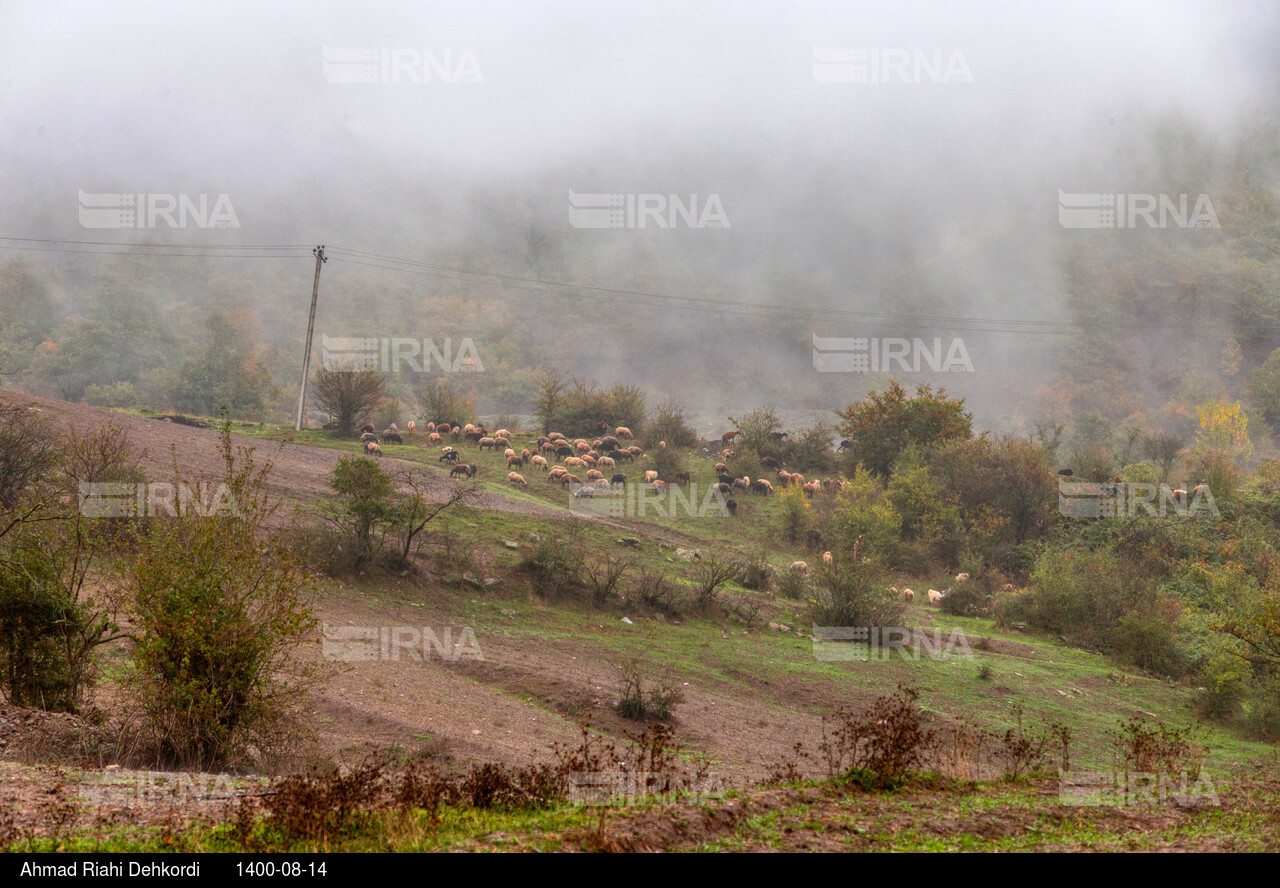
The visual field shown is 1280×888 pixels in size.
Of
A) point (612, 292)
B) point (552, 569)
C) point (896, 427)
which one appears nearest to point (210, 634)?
point (552, 569)

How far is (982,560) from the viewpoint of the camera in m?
30.8

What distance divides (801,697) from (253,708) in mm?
10116

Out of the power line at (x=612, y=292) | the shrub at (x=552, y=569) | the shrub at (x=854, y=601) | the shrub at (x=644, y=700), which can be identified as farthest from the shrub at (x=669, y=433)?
the power line at (x=612, y=292)

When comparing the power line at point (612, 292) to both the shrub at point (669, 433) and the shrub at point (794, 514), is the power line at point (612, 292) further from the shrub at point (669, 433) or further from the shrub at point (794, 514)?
the shrub at point (794, 514)

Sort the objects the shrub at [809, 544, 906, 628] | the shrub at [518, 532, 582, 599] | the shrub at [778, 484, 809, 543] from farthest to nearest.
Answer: the shrub at [778, 484, 809, 543], the shrub at [809, 544, 906, 628], the shrub at [518, 532, 582, 599]

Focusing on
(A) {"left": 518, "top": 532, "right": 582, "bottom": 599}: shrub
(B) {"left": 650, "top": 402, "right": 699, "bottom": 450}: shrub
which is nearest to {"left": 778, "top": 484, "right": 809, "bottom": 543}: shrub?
(B) {"left": 650, "top": 402, "right": 699, "bottom": 450}: shrub

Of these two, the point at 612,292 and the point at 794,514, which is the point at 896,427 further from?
the point at 612,292

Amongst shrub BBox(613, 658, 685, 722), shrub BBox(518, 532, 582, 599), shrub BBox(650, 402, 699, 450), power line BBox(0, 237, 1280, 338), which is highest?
power line BBox(0, 237, 1280, 338)

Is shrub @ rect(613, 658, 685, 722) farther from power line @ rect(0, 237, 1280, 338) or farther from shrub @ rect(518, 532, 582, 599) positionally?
power line @ rect(0, 237, 1280, 338)

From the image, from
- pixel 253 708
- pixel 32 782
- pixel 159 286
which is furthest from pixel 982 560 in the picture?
pixel 159 286

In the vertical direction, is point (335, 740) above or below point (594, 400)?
below

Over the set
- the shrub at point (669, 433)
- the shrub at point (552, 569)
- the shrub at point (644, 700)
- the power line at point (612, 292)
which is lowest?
the shrub at point (644, 700)
